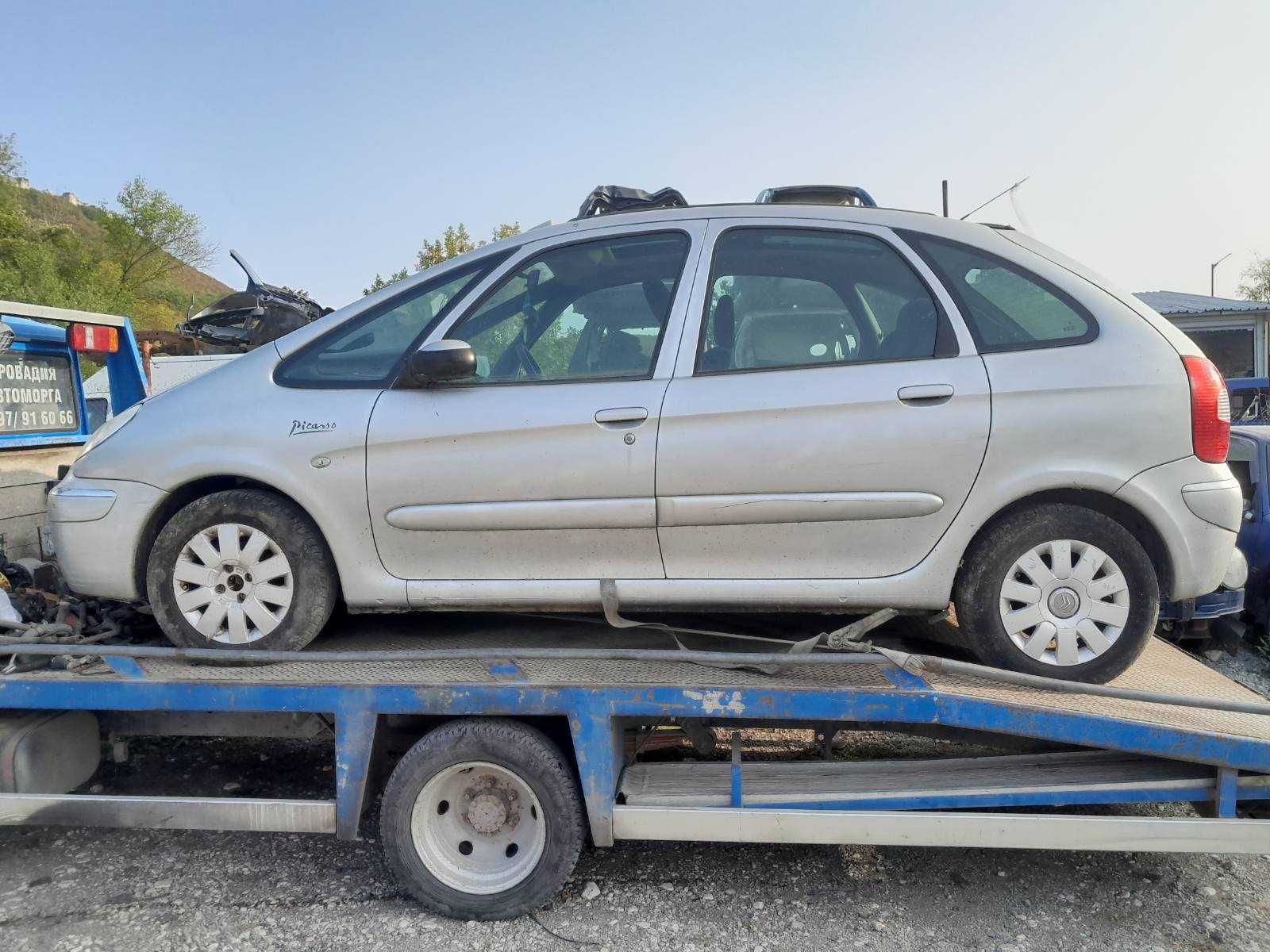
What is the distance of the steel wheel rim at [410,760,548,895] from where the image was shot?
9.51 feet

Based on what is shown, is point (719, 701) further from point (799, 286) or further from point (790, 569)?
Answer: point (799, 286)

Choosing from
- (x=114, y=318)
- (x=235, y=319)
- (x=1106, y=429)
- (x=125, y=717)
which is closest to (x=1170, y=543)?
(x=1106, y=429)

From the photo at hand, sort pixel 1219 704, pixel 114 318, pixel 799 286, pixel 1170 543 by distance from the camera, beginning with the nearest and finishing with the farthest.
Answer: pixel 1219 704
pixel 1170 543
pixel 799 286
pixel 114 318

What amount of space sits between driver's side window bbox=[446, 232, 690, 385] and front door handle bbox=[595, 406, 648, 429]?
5.9 inches

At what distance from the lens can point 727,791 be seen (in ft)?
9.48

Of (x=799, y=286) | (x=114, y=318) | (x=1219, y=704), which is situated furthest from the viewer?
(x=114, y=318)

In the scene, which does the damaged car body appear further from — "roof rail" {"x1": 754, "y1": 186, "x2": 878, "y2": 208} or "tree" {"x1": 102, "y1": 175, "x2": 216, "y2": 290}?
"tree" {"x1": 102, "y1": 175, "x2": 216, "y2": 290}

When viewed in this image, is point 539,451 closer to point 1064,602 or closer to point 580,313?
point 580,313

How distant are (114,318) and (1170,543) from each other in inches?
192

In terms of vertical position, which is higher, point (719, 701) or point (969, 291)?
point (969, 291)

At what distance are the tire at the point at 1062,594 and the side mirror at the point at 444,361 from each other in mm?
1803

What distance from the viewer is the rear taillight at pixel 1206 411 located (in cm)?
284

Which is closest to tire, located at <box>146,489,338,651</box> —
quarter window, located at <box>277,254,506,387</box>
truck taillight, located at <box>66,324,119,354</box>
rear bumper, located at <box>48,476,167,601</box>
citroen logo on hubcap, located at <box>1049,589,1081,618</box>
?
rear bumper, located at <box>48,476,167,601</box>

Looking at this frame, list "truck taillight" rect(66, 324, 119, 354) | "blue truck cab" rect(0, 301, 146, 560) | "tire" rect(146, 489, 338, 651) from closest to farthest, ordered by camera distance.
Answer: "tire" rect(146, 489, 338, 651) → "blue truck cab" rect(0, 301, 146, 560) → "truck taillight" rect(66, 324, 119, 354)
